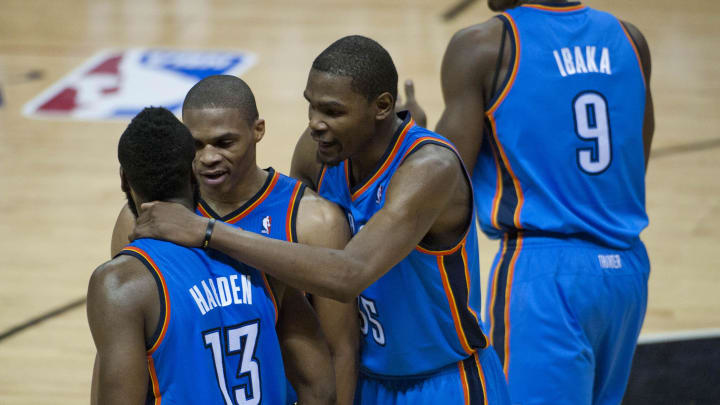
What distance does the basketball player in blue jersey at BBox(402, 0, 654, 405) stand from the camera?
322 cm

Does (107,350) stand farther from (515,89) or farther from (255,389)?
(515,89)

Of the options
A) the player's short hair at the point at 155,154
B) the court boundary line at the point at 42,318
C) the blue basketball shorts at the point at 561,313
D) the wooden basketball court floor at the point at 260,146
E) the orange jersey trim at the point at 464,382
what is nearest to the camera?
the player's short hair at the point at 155,154

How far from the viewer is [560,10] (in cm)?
334

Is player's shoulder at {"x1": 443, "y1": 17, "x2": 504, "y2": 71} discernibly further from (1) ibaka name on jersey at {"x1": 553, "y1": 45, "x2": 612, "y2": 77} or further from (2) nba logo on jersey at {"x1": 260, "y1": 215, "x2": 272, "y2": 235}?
(2) nba logo on jersey at {"x1": 260, "y1": 215, "x2": 272, "y2": 235}

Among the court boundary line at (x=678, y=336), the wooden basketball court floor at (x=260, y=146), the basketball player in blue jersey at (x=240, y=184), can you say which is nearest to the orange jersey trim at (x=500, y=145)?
the basketball player in blue jersey at (x=240, y=184)

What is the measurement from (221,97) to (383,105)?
42cm

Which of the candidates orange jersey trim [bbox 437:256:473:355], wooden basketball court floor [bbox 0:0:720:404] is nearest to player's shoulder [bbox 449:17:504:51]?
orange jersey trim [bbox 437:256:473:355]

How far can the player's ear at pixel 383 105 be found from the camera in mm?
2660

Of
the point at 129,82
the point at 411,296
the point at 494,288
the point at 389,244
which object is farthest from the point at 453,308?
the point at 129,82

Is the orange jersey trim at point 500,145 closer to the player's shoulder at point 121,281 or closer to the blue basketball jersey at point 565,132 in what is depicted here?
the blue basketball jersey at point 565,132

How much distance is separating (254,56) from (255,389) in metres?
7.84

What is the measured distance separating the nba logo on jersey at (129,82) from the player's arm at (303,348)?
5869 mm

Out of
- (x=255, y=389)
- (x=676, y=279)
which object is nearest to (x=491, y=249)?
(x=676, y=279)

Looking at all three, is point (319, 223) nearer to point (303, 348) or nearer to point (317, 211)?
point (317, 211)
